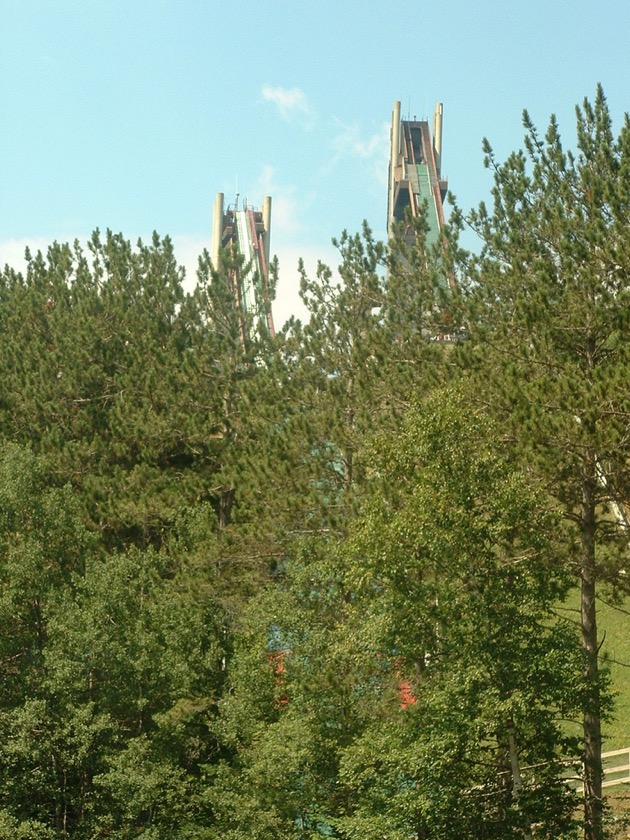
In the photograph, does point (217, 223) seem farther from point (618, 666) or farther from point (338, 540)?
point (338, 540)

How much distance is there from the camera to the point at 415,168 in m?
77.4

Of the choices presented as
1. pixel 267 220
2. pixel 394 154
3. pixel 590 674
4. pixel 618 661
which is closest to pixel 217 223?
pixel 267 220

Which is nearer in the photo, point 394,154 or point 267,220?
point 267,220

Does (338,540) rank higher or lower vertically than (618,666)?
higher

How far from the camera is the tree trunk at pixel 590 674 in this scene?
15.9 m

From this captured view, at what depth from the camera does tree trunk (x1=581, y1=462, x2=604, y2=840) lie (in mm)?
15852

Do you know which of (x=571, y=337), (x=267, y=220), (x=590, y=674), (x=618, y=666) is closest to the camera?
(x=590, y=674)

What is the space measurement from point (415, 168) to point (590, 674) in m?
64.7

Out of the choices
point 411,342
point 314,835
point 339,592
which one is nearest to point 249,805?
point 314,835

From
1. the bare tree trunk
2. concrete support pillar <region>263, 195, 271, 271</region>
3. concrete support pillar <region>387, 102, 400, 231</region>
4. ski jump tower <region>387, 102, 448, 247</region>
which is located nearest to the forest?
the bare tree trunk

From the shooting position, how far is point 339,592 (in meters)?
20.1

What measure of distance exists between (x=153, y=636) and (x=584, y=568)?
8.01 meters

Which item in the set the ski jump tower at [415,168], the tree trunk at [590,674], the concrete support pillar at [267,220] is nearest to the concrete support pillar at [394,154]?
the ski jump tower at [415,168]

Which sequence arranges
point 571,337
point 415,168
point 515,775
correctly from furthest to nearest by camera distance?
point 415,168, point 571,337, point 515,775
